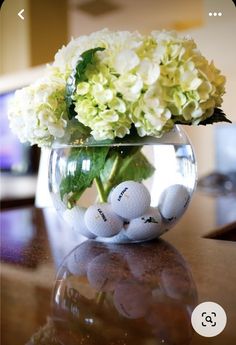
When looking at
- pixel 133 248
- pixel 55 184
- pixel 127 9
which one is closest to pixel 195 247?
pixel 133 248

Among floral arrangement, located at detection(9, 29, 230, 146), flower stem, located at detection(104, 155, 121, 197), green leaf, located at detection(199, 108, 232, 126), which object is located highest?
floral arrangement, located at detection(9, 29, 230, 146)

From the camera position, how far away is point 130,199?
47 centimetres

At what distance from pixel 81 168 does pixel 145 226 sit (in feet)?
0.35

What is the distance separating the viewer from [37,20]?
51cm

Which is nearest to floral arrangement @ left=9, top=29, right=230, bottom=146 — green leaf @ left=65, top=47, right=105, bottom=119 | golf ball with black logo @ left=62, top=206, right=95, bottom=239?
green leaf @ left=65, top=47, right=105, bottom=119

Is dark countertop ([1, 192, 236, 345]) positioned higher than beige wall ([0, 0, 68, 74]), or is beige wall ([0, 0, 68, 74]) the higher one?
beige wall ([0, 0, 68, 74])

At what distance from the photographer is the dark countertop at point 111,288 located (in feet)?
0.86

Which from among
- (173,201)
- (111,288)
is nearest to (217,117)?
(173,201)

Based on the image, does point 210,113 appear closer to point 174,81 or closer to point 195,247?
point 174,81

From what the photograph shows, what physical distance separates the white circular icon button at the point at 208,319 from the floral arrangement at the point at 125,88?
0.19 meters

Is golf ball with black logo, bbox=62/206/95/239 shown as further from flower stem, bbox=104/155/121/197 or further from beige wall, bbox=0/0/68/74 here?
beige wall, bbox=0/0/68/74

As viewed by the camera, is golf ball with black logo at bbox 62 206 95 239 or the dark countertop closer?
the dark countertop

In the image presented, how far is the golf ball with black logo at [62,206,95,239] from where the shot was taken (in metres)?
0.50

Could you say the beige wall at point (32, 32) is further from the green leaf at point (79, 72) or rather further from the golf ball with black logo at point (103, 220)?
the golf ball with black logo at point (103, 220)
